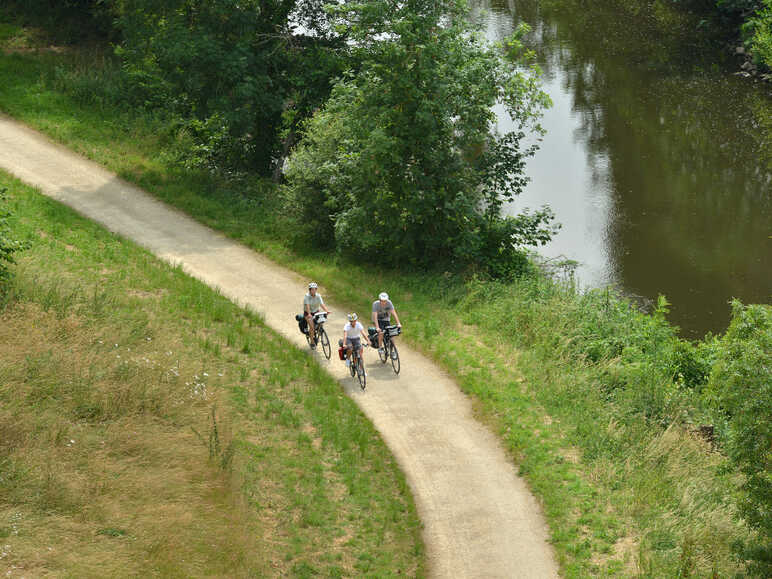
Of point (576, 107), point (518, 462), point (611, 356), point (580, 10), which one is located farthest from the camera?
point (580, 10)

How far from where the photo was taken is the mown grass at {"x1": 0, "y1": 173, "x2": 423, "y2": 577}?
13141mm

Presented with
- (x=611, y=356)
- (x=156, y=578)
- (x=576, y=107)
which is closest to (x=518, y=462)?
(x=611, y=356)

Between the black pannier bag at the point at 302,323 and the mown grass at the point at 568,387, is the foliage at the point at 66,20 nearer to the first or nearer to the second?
the mown grass at the point at 568,387

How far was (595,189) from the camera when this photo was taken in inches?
1379

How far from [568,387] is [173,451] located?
860cm

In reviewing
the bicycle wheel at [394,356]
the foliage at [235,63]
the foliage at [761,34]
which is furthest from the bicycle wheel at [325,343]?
the foliage at [761,34]

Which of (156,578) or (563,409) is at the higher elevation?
(563,409)

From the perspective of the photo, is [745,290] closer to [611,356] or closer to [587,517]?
[611,356]

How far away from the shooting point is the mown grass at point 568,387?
49.0 ft

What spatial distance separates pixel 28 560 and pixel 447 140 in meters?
15.9

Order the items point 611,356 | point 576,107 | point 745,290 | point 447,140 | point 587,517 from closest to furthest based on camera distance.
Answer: point 587,517, point 611,356, point 447,140, point 745,290, point 576,107

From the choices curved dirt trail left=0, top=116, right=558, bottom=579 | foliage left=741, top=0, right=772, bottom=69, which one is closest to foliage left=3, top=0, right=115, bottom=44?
curved dirt trail left=0, top=116, right=558, bottom=579

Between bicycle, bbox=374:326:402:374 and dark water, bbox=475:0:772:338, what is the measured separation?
1097 cm

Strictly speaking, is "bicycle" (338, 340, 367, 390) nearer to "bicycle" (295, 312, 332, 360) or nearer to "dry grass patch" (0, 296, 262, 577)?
"bicycle" (295, 312, 332, 360)
